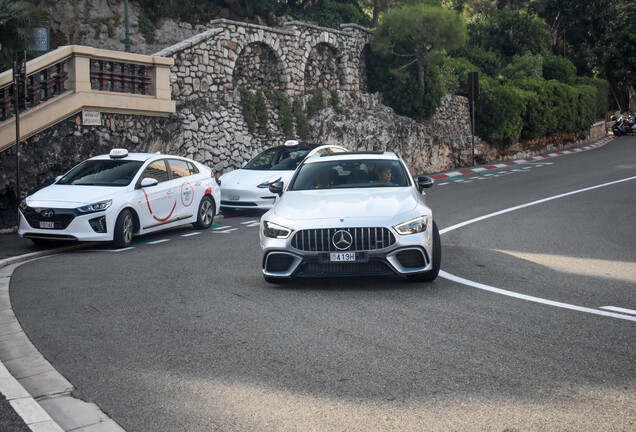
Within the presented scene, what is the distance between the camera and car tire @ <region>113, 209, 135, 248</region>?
14.1 m

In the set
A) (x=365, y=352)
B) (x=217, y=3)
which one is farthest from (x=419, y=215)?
(x=217, y=3)

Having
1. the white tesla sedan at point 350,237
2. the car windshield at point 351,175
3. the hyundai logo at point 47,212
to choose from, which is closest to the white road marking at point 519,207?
the car windshield at point 351,175

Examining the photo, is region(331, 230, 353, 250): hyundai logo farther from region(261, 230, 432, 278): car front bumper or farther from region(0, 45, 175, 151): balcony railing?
region(0, 45, 175, 151): balcony railing

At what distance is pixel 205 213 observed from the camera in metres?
17.0

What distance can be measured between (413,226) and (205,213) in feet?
27.8

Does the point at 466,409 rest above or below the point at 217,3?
below

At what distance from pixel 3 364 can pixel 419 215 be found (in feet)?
16.0

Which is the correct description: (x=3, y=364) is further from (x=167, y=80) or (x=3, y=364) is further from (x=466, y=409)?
(x=167, y=80)

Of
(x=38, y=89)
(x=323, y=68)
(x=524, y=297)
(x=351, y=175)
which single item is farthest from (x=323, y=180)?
(x=323, y=68)

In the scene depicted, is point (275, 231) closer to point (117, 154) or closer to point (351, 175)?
point (351, 175)

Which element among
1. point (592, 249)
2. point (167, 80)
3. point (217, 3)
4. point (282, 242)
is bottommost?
point (592, 249)

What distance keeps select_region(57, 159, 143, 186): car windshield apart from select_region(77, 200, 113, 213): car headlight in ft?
3.02

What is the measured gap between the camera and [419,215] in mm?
9430

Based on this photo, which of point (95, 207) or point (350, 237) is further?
point (95, 207)
